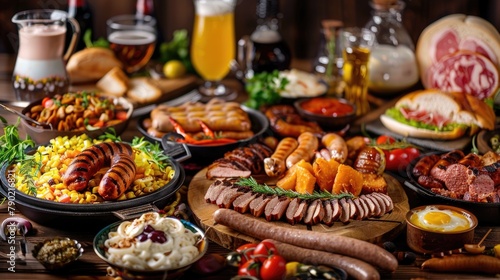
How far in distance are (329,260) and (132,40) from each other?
9.37ft

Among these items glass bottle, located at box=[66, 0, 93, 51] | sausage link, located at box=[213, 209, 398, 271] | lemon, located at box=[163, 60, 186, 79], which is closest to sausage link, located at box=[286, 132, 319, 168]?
sausage link, located at box=[213, 209, 398, 271]

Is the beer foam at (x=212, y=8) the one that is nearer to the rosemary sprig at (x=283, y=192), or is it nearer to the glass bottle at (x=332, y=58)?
the glass bottle at (x=332, y=58)

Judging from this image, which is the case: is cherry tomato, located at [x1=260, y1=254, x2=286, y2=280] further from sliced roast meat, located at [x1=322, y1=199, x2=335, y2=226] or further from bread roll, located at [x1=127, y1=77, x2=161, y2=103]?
bread roll, located at [x1=127, y1=77, x2=161, y2=103]

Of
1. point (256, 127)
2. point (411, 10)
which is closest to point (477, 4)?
point (411, 10)

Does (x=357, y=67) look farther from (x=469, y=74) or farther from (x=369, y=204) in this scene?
(x=369, y=204)

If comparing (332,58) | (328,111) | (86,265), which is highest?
(332,58)

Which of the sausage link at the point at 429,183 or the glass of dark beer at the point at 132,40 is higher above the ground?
the glass of dark beer at the point at 132,40

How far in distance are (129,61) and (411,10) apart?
7.81 ft

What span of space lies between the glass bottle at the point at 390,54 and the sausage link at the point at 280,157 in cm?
119

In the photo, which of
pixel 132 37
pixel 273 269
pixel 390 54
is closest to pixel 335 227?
pixel 273 269

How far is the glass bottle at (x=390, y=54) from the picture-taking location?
5.14 metres

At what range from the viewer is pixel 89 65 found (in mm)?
5184

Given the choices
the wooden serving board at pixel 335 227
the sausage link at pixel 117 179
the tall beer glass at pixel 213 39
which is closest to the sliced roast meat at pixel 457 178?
the wooden serving board at pixel 335 227

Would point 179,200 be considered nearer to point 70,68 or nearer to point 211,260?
point 211,260
